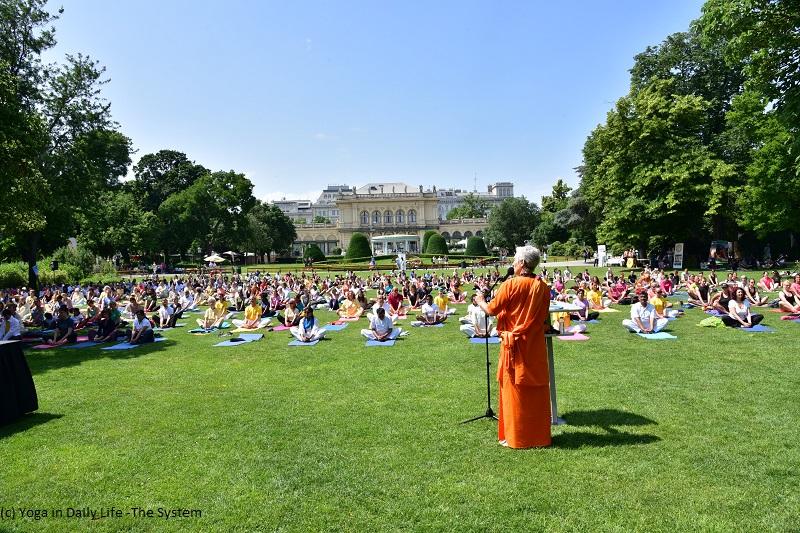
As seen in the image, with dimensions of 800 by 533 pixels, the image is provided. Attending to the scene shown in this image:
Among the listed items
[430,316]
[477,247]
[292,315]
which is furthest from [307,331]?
[477,247]

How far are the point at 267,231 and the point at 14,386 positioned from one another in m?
64.9

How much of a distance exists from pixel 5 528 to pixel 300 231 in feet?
301

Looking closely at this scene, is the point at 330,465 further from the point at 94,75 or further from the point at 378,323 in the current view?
the point at 94,75

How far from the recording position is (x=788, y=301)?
13750 mm

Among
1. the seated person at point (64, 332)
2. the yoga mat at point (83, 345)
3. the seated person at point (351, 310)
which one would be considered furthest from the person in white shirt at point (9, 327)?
the seated person at point (351, 310)

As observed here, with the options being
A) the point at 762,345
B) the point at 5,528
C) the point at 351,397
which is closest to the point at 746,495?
the point at 351,397

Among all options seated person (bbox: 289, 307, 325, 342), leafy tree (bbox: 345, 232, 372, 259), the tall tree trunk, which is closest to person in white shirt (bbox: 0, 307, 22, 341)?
seated person (bbox: 289, 307, 325, 342)

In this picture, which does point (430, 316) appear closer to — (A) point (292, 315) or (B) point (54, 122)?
(A) point (292, 315)

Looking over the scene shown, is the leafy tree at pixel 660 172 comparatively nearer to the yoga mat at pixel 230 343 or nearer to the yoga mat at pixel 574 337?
the yoga mat at pixel 574 337

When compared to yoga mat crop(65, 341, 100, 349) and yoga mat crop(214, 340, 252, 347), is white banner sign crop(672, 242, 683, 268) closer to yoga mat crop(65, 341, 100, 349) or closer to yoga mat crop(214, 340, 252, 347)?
yoga mat crop(214, 340, 252, 347)

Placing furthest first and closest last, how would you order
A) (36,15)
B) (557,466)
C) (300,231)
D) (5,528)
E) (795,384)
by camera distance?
1. (300,231)
2. (36,15)
3. (795,384)
4. (557,466)
5. (5,528)

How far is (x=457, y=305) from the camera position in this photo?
1925 centimetres

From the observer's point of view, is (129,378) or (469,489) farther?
(129,378)

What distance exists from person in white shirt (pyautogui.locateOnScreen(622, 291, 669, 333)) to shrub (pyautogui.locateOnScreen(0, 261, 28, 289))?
3048 cm
